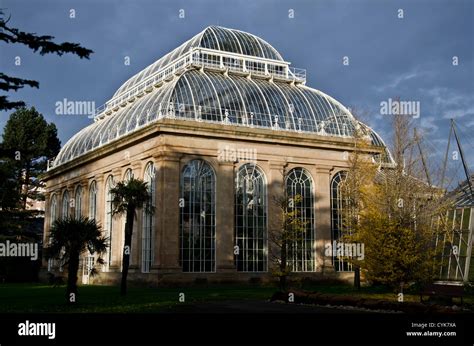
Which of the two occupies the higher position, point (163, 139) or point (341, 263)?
point (163, 139)

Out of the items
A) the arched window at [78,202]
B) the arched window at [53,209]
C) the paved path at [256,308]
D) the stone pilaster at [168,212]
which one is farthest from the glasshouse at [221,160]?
the paved path at [256,308]

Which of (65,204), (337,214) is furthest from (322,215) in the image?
(65,204)

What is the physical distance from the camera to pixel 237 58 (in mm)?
58781

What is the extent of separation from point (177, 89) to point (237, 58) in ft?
34.3

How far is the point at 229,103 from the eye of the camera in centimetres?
5194

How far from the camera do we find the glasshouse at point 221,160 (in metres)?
48.5

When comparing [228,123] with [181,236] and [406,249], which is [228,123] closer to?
[181,236]

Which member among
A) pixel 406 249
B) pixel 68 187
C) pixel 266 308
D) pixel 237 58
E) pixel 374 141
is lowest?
pixel 266 308

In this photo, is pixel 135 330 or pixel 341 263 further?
pixel 341 263

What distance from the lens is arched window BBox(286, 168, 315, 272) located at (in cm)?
5291

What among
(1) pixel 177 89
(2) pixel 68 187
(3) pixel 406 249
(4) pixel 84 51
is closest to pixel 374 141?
(1) pixel 177 89

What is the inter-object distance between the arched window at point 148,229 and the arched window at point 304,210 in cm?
1243

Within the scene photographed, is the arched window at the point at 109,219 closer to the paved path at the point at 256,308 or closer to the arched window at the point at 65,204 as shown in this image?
the arched window at the point at 65,204

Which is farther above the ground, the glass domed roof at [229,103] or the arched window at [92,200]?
the glass domed roof at [229,103]
